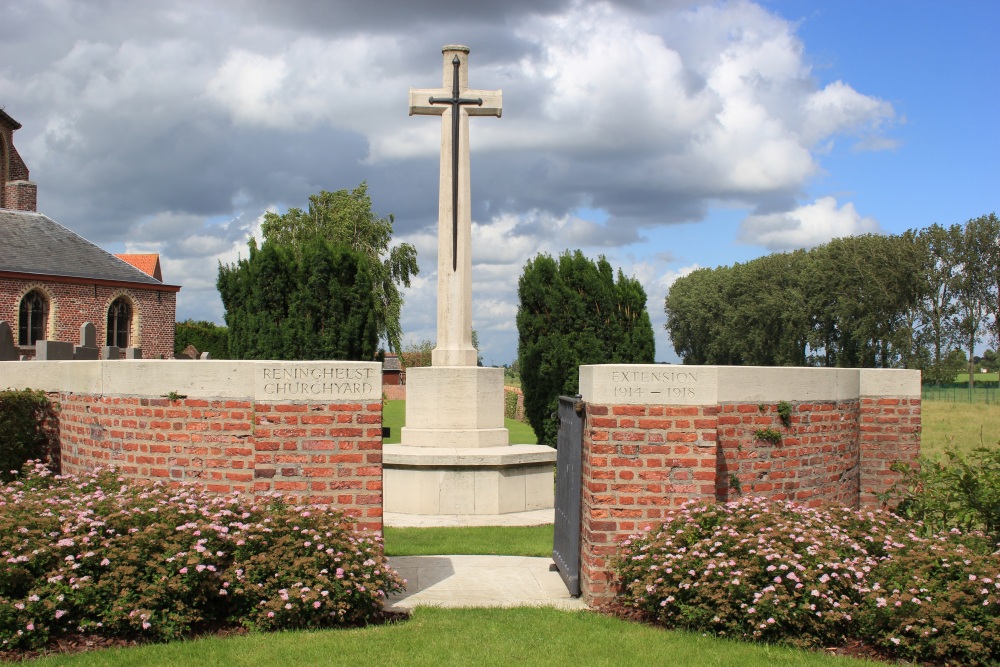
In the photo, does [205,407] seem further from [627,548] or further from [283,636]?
[627,548]

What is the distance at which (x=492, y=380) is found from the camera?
38.5ft

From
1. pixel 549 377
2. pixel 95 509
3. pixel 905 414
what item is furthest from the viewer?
pixel 549 377

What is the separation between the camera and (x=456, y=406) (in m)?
11.6

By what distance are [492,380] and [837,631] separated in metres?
6.85

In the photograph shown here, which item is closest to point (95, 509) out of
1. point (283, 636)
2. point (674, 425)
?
point (283, 636)

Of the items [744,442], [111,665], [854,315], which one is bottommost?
[111,665]

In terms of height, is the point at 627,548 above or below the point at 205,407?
below

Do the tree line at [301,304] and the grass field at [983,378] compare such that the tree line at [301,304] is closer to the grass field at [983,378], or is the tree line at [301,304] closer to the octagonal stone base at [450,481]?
the octagonal stone base at [450,481]

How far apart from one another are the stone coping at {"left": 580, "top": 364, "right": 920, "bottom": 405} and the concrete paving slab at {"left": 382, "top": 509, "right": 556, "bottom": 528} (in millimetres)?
4140

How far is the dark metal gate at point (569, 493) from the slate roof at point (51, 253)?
32604mm

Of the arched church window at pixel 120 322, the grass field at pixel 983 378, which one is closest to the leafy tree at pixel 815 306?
the grass field at pixel 983 378

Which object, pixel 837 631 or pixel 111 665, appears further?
pixel 837 631

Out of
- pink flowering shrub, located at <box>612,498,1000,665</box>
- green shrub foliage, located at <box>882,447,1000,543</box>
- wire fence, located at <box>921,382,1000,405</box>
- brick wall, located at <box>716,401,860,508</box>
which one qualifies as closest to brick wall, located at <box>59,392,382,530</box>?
pink flowering shrub, located at <box>612,498,1000,665</box>

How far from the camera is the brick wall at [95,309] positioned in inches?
1346
